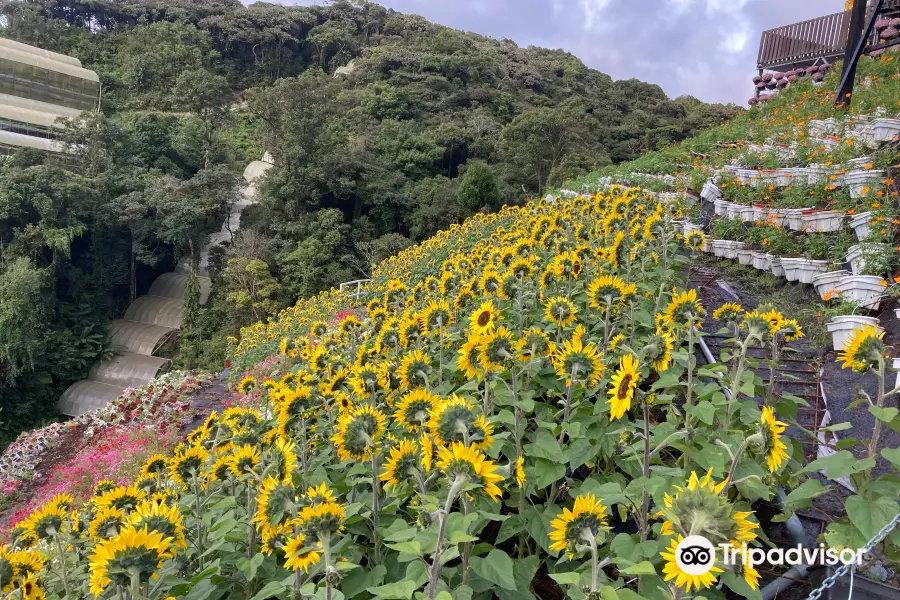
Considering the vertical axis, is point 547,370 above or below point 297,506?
above

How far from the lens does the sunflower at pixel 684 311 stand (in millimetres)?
1807

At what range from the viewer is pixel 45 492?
6625 mm

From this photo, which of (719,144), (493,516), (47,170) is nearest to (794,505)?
(493,516)

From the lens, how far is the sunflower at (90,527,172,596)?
1084mm

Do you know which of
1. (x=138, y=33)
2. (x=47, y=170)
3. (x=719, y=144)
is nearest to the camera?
(x=719, y=144)

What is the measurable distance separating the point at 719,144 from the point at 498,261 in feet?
21.4

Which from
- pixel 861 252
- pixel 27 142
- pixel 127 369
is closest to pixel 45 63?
pixel 27 142

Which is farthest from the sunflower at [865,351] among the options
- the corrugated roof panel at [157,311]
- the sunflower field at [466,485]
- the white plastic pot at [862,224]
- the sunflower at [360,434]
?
the corrugated roof panel at [157,311]

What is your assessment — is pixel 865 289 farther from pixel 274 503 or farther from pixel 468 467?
pixel 274 503

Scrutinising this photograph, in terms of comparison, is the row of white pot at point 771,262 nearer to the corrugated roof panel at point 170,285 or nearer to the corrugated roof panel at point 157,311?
the corrugated roof panel at point 170,285

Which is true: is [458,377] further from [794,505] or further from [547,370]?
[794,505]

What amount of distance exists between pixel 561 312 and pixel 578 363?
52cm

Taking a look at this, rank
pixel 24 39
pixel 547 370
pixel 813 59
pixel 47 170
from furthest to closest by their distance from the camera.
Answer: pixel 24 39 < pixel 47 170 < pixel 813 59 < pixel 547 370

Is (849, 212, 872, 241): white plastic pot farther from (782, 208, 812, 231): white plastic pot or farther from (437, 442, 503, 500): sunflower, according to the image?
(437, 442, 503, 500): sunflower
